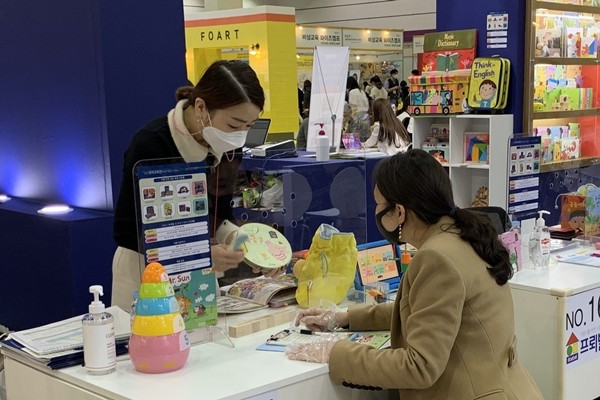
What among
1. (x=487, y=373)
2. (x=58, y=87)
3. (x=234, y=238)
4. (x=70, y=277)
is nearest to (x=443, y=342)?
(x=487, y=373)

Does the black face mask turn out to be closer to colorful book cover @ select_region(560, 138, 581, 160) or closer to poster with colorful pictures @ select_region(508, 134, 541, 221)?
poster with colorful pictures @ select_region(508, 134, 541, 221)

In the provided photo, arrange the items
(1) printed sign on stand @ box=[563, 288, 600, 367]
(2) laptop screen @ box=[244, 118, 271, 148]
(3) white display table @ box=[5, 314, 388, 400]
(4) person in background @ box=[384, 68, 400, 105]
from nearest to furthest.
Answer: (3) white display table @ box=[5, 314, 388, 400]
(1) printed sign on stand @ box=[563, 288, 600, 367]
(2) laptop screen @ box=[244, 118, 271, 148]
(4) person in background @ box=[384, 68, 400, 105]

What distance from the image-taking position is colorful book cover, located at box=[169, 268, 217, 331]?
2.10m

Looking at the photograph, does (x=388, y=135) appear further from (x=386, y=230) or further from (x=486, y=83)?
(x=386, y=230)

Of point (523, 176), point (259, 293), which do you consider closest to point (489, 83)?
point (523, 176)

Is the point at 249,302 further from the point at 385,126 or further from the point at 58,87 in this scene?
the point at 385,126

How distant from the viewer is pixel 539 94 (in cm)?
599

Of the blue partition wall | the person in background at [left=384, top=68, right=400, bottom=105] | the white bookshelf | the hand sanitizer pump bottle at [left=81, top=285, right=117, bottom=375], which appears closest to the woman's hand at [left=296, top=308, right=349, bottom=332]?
the hand sanitizer pump bottle at [left=81, top=285, right=117, bottom=375]

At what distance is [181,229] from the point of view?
2080 mm

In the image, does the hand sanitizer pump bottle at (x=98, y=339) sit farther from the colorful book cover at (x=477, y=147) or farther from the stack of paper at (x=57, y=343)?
the colorful book cover at (x=477, y=147)

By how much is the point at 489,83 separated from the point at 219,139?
394 cm

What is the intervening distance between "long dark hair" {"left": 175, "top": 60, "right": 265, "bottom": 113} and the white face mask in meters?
0.08

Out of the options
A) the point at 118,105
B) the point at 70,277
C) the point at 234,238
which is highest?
the point at 118,105

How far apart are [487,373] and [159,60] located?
2618mm
